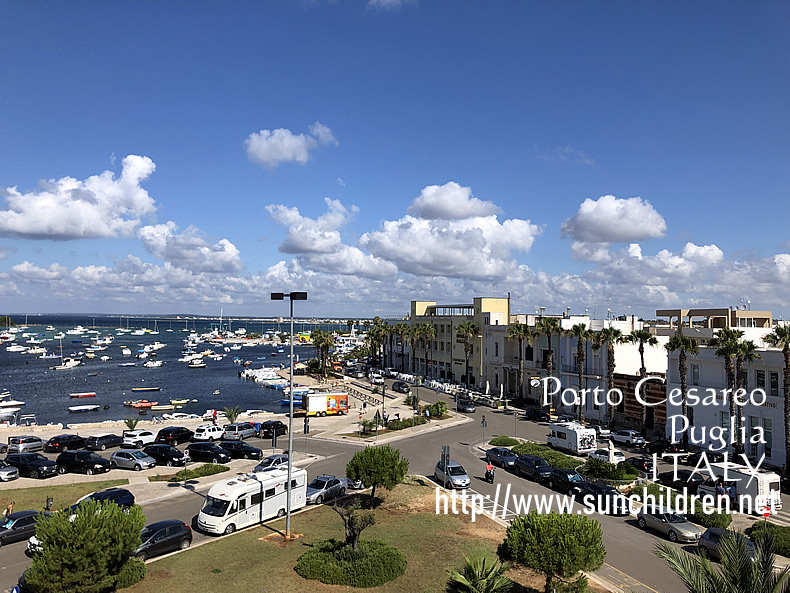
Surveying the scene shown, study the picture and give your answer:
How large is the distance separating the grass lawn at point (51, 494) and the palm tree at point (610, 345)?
43.4 meters

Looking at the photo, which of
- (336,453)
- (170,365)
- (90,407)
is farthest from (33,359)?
(336,453)

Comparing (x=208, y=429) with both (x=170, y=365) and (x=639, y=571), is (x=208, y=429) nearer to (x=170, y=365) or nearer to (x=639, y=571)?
(x=639, y=571)

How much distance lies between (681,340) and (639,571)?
1137 inches

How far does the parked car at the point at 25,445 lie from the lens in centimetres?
4378

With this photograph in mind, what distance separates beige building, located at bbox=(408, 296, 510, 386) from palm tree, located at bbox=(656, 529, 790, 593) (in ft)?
229

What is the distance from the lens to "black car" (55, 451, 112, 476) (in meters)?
36.7

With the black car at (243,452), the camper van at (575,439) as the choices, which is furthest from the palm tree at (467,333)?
the black car at (243,452)

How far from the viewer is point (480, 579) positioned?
15633 millimetres

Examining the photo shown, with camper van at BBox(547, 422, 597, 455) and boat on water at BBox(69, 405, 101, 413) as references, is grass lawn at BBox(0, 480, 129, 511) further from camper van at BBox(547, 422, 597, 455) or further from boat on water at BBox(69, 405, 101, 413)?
boat on water at BBox(69, 405, 101, 413)

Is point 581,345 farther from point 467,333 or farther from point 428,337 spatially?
point 428,337

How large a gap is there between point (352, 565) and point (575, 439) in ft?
93.8

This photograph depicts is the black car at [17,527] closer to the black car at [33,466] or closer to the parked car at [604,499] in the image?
the black car at [33,466]

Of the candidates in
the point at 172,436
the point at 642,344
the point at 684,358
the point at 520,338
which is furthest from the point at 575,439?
the point at 172,436

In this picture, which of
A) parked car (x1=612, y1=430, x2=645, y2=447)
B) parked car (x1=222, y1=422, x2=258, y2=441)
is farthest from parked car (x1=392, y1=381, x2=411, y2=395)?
parked car (x1=612, y1=430, x2=645, y2=447)
